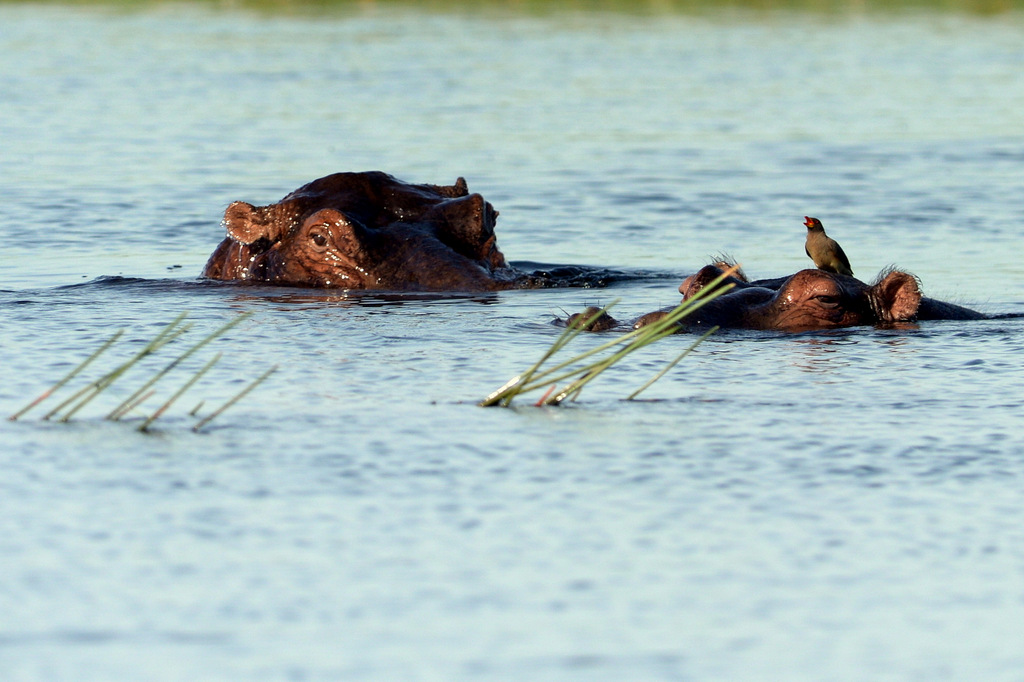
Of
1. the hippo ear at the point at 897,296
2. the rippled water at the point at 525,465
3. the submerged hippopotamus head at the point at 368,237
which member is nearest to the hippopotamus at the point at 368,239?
the submerged hippopotamus head at the point at 368,237

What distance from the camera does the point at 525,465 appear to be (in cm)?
618

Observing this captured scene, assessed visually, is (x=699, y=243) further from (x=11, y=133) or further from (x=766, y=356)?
(x=11, y=133)

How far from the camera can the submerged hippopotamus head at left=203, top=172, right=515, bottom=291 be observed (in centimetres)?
1064

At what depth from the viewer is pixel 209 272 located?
1131 cm

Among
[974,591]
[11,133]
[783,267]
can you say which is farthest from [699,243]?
[11,133]

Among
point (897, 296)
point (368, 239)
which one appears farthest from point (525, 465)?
point (368, 239)

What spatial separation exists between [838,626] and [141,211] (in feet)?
37.3

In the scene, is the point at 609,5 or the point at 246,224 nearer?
the point at 246,224

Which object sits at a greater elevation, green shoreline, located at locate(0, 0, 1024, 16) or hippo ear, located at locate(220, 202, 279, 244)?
green shoreline, located at locate(0, 0, 1024, 16)

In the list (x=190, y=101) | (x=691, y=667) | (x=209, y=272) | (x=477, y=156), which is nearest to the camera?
(x=691, y=667)

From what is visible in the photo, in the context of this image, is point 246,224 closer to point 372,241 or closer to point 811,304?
point 372,241

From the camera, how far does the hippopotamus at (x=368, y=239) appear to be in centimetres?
1064

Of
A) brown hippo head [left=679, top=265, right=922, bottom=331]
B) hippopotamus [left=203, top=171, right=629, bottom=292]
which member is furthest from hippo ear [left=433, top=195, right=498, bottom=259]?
brown hippo head [left=679, top=265, right=922, bottom=331]

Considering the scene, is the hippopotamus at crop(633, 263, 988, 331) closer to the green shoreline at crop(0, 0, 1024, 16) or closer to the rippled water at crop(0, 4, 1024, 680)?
the rippled water at crop(0, 4, 1024, 680)
